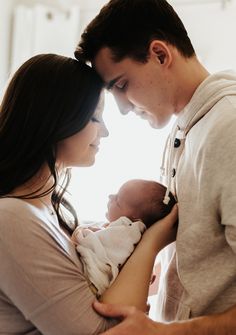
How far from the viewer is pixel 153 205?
1.24m

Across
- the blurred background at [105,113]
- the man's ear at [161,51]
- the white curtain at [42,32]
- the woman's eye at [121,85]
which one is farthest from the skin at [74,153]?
the white curtain at [42,32]

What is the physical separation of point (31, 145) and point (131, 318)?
533 mm

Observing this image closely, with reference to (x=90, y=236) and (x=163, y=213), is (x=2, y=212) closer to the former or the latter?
(x=90, y=236)

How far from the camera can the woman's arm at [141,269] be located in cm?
104

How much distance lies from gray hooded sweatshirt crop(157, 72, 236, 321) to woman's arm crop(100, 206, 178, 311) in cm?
7

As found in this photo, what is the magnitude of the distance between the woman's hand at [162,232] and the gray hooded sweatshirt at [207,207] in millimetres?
58

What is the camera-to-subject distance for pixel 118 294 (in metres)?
1.04

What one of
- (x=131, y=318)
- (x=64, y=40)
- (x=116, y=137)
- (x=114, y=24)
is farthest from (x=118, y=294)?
(x=64, y=40)

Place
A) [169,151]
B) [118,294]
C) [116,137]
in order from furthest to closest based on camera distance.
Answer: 1. [116,137]
2. [169,151]
3. [118,294]

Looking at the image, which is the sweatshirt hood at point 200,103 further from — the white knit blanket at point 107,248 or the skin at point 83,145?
the skin at point 83,145

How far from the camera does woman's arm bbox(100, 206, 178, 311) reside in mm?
1041

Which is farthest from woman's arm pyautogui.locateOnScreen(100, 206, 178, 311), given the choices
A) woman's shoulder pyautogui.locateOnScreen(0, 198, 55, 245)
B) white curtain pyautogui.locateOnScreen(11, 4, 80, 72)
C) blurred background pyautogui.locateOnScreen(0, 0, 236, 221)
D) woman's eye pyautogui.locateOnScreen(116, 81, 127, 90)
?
white curtain pyautogui.locateOnScreen(11, 4, 80, 72)

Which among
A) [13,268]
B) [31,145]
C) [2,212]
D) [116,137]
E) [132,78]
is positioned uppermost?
[132,78]

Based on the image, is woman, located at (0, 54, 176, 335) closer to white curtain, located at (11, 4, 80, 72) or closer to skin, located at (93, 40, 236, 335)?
skin, located at (93, 40, 236, 335)
